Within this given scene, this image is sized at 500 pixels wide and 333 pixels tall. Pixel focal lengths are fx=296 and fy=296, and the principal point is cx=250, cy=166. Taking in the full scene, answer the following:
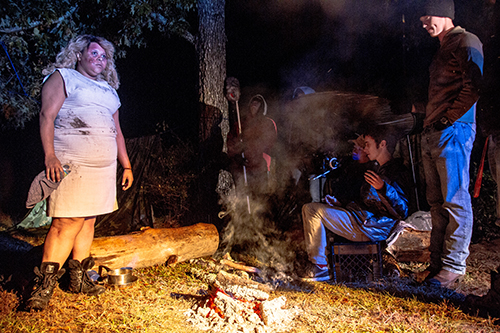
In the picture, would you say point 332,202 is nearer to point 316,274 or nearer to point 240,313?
point 316,274

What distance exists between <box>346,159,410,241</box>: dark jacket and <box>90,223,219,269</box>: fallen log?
207 centimetres

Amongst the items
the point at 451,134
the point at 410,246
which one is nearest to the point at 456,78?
the point at 451,134

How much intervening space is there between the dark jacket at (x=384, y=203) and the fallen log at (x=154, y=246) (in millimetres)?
2070

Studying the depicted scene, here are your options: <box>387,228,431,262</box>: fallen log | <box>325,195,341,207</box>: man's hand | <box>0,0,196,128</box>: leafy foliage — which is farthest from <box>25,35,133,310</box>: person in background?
<box>387,228,431,262</box>: fallen log

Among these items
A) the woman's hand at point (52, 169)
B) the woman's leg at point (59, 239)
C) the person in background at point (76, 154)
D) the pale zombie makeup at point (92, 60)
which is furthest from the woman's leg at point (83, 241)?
the pale zombie makeup at point (92, 60)

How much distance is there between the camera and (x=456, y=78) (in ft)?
9.77

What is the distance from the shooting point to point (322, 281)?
11.3ft

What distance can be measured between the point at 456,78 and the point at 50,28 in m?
6.90

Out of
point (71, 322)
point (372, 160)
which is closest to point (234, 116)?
point (372, 160)

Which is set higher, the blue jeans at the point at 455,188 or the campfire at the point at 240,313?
the blue jeans at the point at 455,188

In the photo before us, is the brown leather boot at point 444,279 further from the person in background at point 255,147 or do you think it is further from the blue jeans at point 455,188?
the person in background at point 255,147

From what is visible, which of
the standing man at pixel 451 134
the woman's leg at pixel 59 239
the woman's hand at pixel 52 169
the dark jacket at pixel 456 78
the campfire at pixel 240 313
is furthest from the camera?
the standing man at pixel 451 134

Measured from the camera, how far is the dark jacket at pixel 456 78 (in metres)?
2.77

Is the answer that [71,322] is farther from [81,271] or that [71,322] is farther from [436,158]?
[436,158]
